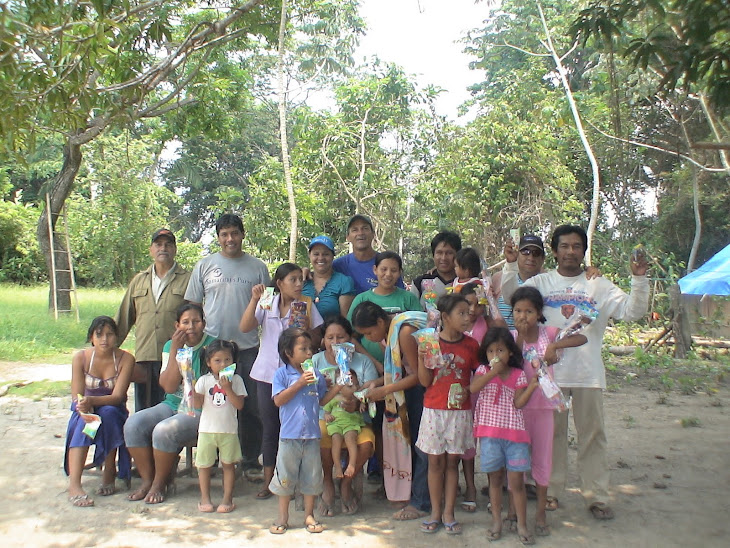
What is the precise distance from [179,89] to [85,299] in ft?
29.6

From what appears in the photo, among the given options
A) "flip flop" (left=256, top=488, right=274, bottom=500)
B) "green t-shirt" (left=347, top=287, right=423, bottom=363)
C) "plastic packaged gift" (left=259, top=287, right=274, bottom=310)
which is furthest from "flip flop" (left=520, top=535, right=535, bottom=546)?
"plastic packaged gift" (left=259, top=287, right=274, bottom=310)

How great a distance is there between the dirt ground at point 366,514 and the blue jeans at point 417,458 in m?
0.19

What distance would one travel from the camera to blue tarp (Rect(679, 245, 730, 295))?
13.0m

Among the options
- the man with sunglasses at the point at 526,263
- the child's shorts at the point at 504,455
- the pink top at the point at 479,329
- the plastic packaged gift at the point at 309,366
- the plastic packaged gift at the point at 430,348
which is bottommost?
the child's shorts at the point at 504,455

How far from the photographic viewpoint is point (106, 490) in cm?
445

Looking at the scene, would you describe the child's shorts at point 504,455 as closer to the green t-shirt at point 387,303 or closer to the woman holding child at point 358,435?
the woman holding child at point 358,435

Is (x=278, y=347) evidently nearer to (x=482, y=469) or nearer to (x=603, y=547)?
(x=482, y=469)

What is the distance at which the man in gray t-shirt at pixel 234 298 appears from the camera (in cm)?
473

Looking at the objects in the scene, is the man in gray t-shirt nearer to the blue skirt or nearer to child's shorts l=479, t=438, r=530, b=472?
the blue skirt

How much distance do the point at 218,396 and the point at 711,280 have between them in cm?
1184

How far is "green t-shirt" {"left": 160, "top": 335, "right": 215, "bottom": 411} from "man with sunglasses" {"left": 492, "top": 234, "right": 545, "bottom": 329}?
6.44 ft

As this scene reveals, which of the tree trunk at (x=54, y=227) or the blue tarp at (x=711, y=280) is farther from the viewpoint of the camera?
the blue tarp at (x=711, y=280)

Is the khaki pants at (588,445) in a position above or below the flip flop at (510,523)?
above

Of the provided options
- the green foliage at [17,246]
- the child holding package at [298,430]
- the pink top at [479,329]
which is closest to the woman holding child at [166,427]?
the child holding package at [298,430]
